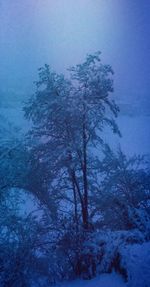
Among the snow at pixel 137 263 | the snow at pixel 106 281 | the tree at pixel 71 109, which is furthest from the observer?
the tree at pixel 71 109

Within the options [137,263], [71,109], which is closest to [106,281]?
[137,263]

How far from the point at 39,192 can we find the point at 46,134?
254cm

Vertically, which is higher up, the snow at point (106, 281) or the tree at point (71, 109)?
the tree at point (71, 109)

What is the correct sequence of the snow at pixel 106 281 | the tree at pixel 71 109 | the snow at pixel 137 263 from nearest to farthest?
the snow at pixel 137 263 → the snow at pixel 106 281 → the tree at pixel 71 109

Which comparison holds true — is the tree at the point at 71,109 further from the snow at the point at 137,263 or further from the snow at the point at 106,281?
the snow at the point at 137,263

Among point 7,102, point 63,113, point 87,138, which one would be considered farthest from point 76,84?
point 7,102

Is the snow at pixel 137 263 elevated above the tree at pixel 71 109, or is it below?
below

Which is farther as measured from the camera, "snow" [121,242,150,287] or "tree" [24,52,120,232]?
"tree" [24,52,120,232]

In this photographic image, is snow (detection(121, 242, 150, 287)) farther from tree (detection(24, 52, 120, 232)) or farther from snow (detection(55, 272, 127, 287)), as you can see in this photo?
tree (detection(24, 52, 120, 232))

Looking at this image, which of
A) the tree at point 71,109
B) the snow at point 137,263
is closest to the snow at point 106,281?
the snow at point 137,263

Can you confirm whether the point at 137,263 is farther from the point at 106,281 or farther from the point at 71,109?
the point at 71,109

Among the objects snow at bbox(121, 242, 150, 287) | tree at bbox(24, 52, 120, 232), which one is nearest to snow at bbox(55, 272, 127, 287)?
snow at bbox(121, 242, 150, 287)

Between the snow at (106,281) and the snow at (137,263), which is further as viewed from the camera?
the snow at (106,281)

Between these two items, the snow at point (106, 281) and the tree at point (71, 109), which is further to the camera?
the tree at point (71, 109)
